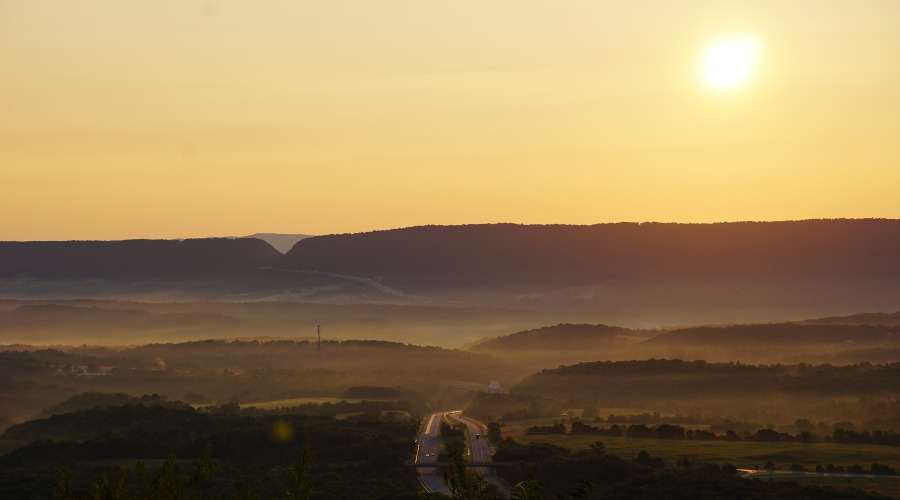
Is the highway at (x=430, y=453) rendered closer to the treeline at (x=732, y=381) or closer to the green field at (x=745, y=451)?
the green field at (x=745, y=451)

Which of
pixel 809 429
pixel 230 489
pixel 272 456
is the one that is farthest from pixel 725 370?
pixel 230 489

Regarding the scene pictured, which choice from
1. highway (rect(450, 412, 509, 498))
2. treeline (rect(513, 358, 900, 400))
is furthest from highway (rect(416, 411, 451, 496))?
treeline (rect(513, 358, 900, 400))

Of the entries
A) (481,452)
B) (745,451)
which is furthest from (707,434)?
(481,452)

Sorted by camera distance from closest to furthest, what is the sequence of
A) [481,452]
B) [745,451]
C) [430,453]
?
[745,451] < [430,453] < [481,452]

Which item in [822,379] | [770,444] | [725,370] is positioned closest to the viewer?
[770,444]

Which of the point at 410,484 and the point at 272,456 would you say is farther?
the point at 272,456

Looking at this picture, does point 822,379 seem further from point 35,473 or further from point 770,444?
point 35,473

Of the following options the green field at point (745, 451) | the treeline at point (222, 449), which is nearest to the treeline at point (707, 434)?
the green field at point (745, 451)

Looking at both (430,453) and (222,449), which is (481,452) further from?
(222,449)
